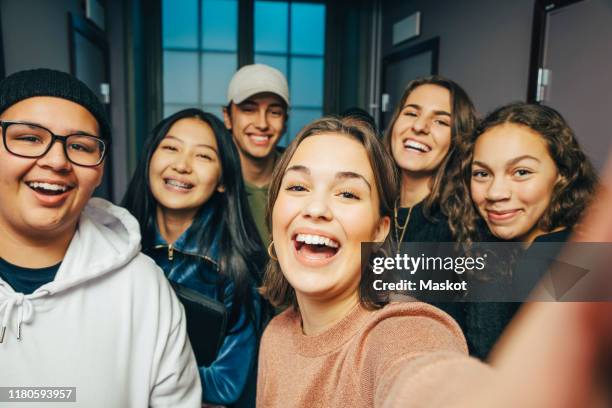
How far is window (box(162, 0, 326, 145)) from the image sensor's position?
16.1ft

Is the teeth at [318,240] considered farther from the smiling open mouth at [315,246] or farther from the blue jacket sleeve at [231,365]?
the blue jacket sleeve at [231,365]

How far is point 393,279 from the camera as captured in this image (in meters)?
1.09

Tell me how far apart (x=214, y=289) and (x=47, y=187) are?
675 millimetres

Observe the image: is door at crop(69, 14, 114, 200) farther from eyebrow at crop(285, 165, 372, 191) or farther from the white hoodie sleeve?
eyebrow at crop(285, 165, 372, 191)

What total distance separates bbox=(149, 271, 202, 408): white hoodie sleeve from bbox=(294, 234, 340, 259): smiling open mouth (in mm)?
440

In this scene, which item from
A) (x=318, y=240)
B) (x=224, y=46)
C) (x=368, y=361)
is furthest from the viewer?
(x=224, y=46)

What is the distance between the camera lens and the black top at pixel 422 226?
5.13 feet

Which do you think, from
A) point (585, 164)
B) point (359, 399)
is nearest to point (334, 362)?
point (359, 399)

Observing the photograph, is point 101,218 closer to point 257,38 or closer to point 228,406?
point 228,406

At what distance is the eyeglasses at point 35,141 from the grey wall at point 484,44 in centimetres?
264

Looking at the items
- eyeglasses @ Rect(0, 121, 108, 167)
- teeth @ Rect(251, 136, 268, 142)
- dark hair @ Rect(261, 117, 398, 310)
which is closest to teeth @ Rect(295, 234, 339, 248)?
dark hair @ Rect(261, 117, 398, 310)

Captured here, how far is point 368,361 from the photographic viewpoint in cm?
80

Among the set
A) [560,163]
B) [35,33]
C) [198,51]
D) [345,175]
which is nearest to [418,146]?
[560,163]

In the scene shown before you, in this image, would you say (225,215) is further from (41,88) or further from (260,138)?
(41,88)
